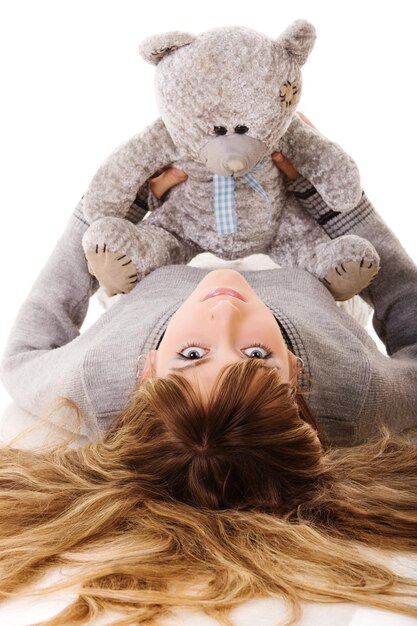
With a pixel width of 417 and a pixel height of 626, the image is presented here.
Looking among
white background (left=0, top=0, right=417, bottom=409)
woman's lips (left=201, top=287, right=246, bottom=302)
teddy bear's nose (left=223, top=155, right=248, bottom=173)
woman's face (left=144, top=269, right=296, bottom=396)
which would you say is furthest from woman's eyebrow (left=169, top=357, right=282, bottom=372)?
white background (left=0, top=0, right=417, bottom=409)

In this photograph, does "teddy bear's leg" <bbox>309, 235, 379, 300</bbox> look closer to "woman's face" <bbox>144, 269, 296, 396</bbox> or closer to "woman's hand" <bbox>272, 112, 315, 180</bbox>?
"woman's hand" <bbox>272, 112, 315, 180</bbox>

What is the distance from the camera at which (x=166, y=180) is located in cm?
176

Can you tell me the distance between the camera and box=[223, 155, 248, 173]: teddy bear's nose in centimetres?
151

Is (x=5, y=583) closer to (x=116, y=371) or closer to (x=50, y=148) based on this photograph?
(x=116, y=371)

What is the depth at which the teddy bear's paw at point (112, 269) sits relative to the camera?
1.67 metres

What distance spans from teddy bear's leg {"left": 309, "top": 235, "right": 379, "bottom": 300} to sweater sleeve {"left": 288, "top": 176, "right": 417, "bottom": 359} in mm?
72

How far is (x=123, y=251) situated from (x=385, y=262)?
48 centimetres

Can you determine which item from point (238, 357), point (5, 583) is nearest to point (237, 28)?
point (238, 357)

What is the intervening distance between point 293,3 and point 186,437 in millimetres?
1826

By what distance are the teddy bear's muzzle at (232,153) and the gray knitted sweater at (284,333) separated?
0.72ft

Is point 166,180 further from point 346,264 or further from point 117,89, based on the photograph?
point 117,89

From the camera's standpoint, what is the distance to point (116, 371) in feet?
4.95

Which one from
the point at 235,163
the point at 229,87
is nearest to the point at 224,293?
the point at 235,163

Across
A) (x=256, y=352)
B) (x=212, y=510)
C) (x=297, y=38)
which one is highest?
(x=297, y=38)
